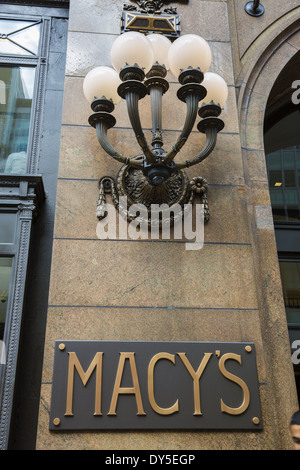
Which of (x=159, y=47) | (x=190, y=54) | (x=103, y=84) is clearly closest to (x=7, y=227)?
(x=103, y=84)

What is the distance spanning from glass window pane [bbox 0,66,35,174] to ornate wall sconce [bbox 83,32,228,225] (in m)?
1.31

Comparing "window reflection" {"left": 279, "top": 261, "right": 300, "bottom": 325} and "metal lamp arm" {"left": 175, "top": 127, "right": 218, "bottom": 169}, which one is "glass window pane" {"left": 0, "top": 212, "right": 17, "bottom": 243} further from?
"window reflection" {"left": 279, "top": 261, "right": 300, "bottom": 325}

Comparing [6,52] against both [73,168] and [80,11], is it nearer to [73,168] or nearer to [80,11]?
[80,11]

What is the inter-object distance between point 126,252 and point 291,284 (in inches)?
110

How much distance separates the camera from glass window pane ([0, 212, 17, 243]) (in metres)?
4.28

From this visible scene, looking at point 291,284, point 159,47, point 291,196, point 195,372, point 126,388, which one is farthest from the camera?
point 291,196

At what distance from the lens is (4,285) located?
4137mm

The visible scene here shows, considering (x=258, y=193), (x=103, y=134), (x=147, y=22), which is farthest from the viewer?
(x=147, y=22)

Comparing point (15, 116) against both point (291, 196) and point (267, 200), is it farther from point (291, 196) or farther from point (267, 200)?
point (291, 196)

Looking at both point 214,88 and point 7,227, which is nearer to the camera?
point 214,88

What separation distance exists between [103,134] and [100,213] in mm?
711

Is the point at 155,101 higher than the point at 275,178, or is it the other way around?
the point at 275,178

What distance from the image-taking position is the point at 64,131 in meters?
4.27
